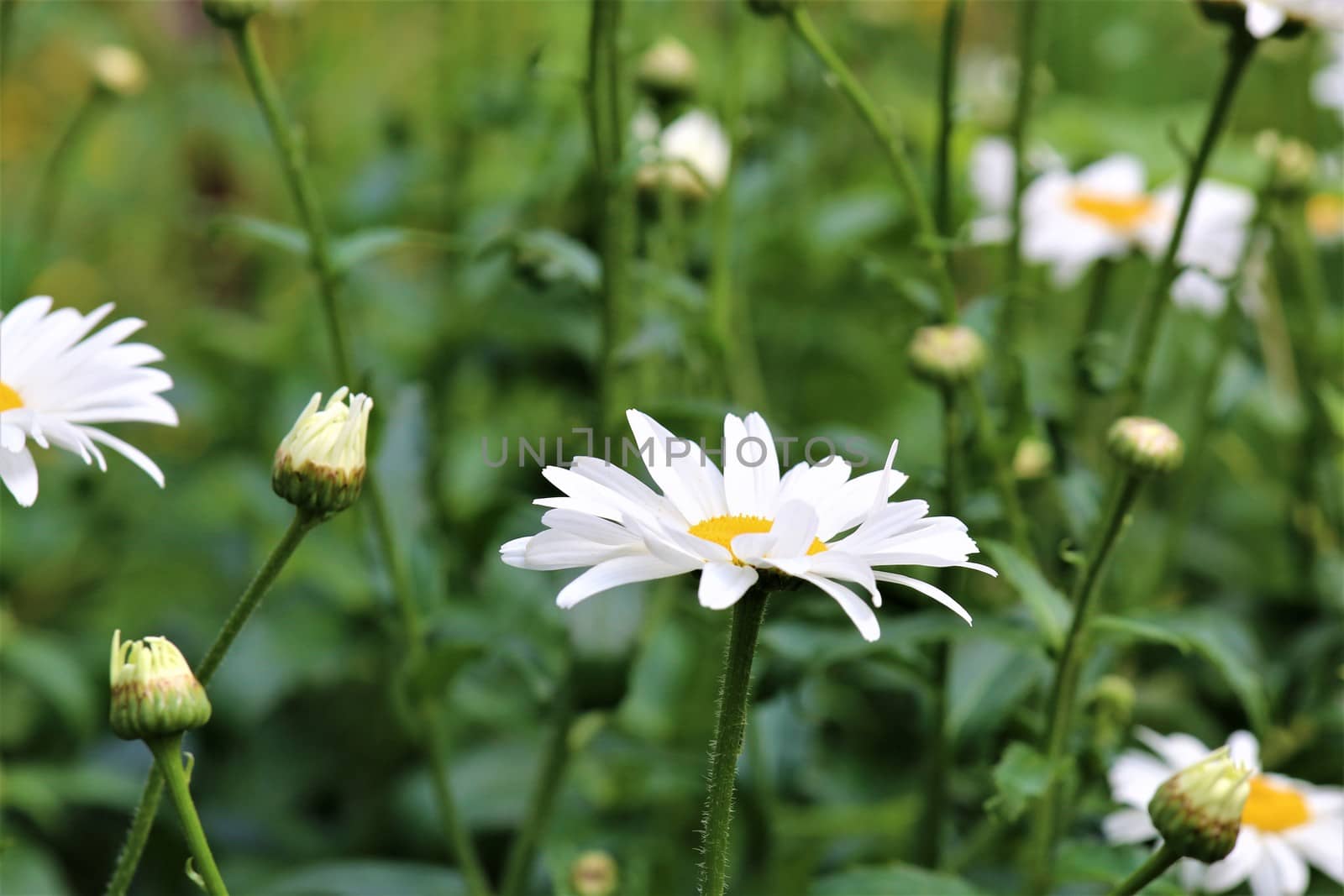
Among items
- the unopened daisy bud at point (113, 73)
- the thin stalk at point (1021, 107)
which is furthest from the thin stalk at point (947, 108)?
the unopened daisy bud at point (113, 73)

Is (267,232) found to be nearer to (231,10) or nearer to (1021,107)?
(231,10)

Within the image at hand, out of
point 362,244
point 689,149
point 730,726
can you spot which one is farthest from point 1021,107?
point 730,726

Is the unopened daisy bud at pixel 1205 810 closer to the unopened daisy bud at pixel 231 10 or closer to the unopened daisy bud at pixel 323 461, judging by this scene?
the unopened daisy bud at pixel 323 461

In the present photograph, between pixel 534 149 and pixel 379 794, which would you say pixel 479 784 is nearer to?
pixel 379 794

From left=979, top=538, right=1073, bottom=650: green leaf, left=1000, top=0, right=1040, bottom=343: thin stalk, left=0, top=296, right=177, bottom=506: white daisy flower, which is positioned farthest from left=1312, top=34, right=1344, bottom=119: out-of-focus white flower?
left=0, top=296, right=177, bottom=506: white daisy flower

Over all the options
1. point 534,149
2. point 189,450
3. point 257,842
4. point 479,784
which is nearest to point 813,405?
point 534,149
